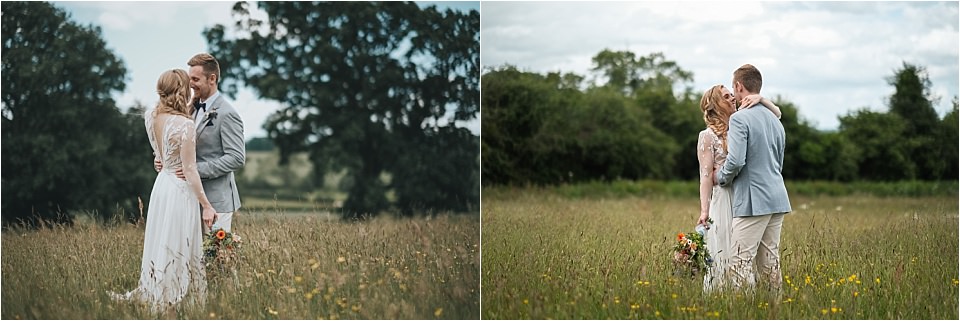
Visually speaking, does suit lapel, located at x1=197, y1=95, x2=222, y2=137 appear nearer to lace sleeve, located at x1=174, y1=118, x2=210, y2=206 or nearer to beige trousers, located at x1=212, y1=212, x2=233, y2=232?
lace sleeve, located at x1=174, y1=118, x2=210, y2=206

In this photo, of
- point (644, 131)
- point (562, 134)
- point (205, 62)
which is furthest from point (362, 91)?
point (205, 62)

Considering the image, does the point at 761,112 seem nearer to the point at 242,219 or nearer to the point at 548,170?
the point at 242,219

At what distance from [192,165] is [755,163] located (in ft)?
8.94

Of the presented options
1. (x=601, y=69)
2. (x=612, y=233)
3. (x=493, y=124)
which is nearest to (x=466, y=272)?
(x=612, y=233)

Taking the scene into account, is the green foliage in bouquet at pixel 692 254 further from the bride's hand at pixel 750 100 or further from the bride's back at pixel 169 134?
the bride's back at pixel 169 134

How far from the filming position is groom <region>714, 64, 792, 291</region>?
4.08 m

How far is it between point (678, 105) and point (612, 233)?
1078 centimetres

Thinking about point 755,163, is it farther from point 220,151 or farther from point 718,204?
point 220,151

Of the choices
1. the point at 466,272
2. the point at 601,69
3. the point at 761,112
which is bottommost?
the point at 466,272

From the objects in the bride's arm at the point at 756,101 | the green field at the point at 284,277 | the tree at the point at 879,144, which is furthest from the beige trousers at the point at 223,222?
the tree at the point at 879,144

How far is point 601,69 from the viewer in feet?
51.8

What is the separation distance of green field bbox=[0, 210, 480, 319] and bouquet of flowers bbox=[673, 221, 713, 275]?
1.08 m

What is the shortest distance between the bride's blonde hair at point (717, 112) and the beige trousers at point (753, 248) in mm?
412

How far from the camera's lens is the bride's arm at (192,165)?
12.9 ft
